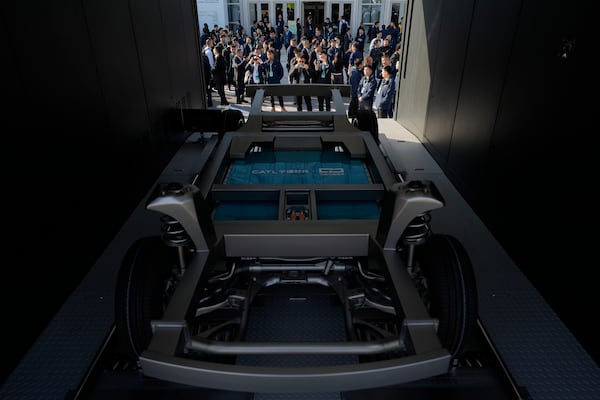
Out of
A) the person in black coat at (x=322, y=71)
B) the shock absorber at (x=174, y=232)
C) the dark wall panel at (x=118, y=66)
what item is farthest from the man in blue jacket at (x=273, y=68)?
the shock absorber at (x=174, y=232)

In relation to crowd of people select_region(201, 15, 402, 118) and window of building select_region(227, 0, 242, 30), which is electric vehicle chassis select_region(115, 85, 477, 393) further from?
window of building select_region(227, 0, 242, 30)

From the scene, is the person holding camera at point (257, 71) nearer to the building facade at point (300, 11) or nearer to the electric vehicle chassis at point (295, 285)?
the electric vehicle chassis at point (295, 285)

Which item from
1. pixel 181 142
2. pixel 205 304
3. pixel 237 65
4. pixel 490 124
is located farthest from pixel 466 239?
pixel 237 65

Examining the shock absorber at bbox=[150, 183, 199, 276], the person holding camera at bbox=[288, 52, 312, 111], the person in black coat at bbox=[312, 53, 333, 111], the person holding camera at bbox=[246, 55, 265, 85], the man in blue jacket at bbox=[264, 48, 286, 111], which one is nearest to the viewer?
the shock absorber at bbox=[150, 183, 199, 276]

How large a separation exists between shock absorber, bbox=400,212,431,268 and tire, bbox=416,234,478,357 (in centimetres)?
12

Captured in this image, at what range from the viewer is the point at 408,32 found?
7.55 metres

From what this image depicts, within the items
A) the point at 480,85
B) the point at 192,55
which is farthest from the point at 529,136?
the point at 192,55

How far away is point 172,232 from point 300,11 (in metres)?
21.1

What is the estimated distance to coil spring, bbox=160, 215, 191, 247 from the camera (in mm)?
2383

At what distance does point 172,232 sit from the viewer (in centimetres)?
238

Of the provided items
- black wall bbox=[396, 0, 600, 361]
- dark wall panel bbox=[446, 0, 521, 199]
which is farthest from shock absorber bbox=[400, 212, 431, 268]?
dark wall panel bbox=[446, 0, 521, 199]

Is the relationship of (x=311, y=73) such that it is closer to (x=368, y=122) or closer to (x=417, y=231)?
(x=368, y=122)

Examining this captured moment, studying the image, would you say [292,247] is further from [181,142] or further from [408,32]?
[408,32]

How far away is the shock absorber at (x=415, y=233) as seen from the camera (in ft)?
7.91
